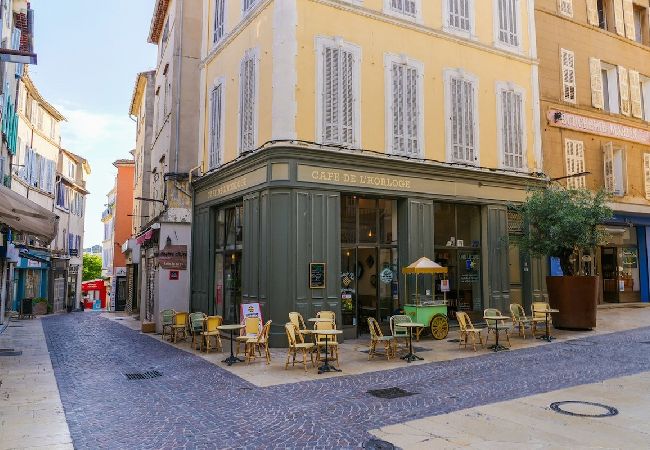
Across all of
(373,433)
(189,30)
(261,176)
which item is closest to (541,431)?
(373,433)

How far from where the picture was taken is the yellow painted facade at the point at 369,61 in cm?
1213

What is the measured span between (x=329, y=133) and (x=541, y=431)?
858cm

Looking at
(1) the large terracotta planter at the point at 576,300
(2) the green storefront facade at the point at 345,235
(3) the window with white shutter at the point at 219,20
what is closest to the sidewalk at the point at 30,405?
(2) the green storefront facade at the point at 345,235

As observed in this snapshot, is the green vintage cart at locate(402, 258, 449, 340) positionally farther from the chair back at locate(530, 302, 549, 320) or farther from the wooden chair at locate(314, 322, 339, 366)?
the wooden chair at locate(314, 322, 339, 366)

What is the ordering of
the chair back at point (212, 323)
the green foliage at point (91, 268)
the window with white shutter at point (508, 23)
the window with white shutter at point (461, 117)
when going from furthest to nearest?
1. the green foliage at point (91, 268)
2. the window with white shutter at point (508, 23)
3. the window with white shutter at point (461, 117)
4. the chair back at point (212, 323)

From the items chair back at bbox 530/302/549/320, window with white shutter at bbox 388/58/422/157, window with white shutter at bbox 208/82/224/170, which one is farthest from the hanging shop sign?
chair back at bbox 530/302/549/320

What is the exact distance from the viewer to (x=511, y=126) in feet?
52.5

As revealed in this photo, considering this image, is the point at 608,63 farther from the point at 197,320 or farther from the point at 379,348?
the point at 197,320

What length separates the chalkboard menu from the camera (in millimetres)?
11641

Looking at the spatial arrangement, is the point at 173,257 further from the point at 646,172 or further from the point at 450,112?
the point at 646,172

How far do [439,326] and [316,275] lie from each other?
340cm

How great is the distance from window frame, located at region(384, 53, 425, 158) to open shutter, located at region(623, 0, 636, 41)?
12.8 meters

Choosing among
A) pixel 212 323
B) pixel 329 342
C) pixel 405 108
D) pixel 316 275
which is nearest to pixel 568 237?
pixel 405 108

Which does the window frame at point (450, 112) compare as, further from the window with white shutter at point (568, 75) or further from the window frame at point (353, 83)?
the window with white shutter at point (568, 75)
